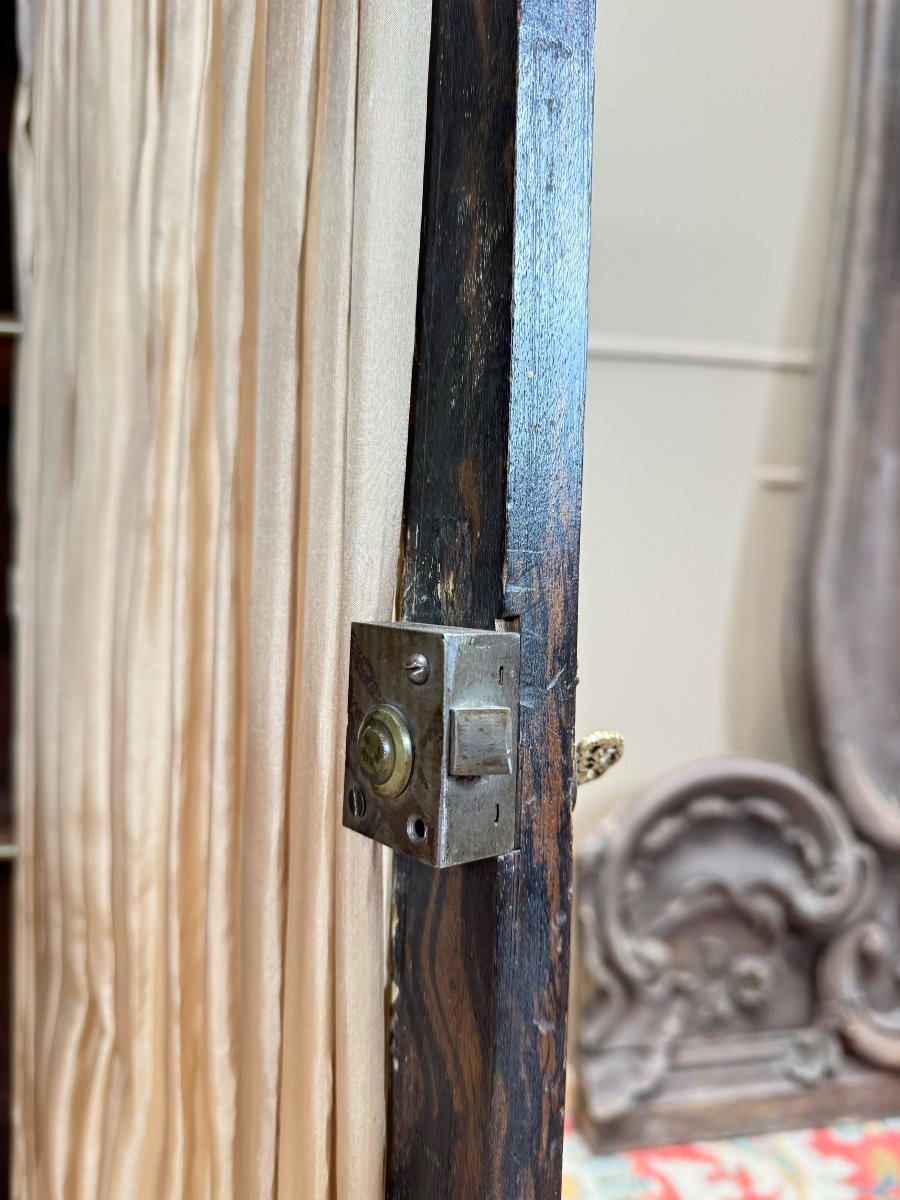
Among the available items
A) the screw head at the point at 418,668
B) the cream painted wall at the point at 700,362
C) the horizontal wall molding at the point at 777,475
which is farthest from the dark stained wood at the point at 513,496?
the horizontal wall molding at the point at 777,475

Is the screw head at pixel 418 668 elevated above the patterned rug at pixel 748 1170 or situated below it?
above

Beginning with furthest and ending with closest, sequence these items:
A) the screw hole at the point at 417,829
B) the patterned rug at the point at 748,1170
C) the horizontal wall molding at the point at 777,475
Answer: the horizontal wall molding at the point at 777,475
the patterned rug at the point at 748,1170
the screw hole at the point at 417,829

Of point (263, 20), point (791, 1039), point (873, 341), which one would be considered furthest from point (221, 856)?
point (873, 341)

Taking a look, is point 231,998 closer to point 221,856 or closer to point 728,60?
point 221,856

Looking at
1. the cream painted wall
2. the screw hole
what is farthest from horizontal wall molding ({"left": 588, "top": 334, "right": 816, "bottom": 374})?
the screw hole

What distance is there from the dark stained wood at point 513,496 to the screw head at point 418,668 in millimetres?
32

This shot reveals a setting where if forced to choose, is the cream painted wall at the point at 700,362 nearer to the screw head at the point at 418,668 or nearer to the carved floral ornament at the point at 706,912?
the carved floral ornament at the point at 706,912

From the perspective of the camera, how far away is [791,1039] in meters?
1.01

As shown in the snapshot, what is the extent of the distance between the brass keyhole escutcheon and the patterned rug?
0.71 m

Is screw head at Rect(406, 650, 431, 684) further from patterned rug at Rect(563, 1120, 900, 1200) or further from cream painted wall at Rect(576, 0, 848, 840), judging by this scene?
patterned rug at Rect(563, 1120, 900, 1200)

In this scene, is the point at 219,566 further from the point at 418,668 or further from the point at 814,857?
the point at 814,857

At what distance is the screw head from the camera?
0.37m

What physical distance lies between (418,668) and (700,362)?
765 mm

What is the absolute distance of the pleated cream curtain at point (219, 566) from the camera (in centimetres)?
43
